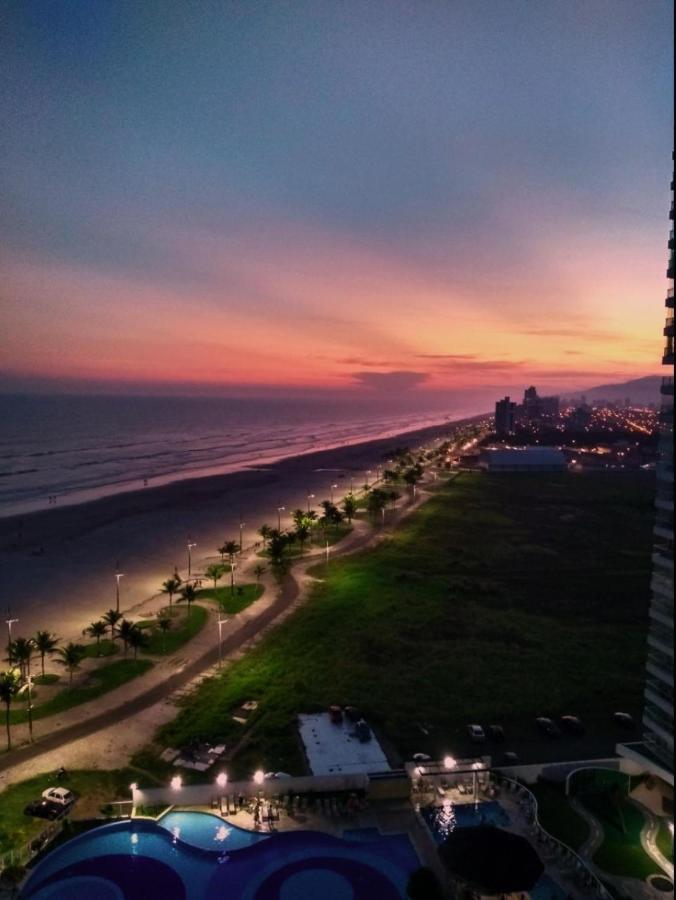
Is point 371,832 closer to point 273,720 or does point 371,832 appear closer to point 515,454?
point 273,720

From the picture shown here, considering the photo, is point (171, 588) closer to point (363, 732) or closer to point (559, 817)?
point (363, 732)

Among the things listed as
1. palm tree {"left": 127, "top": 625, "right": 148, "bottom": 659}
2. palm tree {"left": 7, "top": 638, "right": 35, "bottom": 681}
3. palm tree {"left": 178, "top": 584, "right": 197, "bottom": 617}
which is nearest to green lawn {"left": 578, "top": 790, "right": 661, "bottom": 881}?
palm tree {"left": 127, "top": 625, "right": 148, "bottom": 659}

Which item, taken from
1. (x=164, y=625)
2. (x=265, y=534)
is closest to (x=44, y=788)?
(x=164, y=625)

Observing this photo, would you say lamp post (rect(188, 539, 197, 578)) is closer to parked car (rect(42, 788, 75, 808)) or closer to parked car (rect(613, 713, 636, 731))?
parked car (rect(42, 788, 75, 808))

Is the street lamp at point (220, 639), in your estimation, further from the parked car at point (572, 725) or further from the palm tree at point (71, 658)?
the parked car at point (572, 725)

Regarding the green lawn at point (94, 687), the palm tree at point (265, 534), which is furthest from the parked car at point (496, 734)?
the palm tree at point (265, 534)
